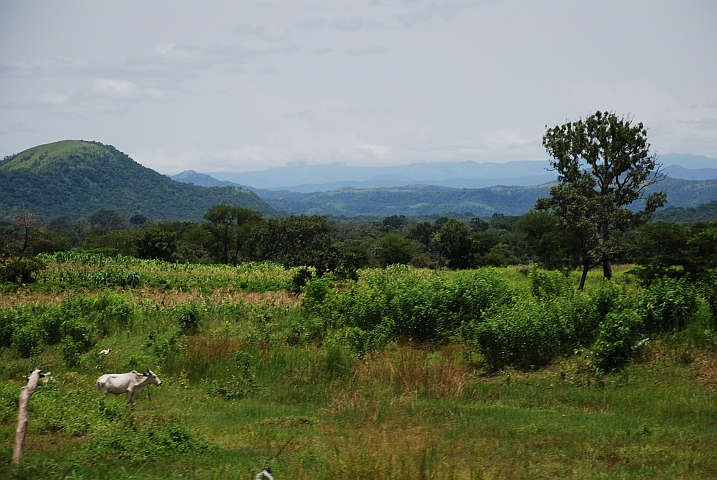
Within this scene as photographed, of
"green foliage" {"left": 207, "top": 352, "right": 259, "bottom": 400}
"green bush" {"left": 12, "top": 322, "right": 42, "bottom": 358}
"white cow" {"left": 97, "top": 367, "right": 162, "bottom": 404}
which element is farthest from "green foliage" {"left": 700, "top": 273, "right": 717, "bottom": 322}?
"green bush" {"left": 12, "top": 322, "right": 42, "bottom": 358}

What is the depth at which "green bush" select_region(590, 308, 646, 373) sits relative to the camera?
10875 millimetres

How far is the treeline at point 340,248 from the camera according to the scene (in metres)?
18.0

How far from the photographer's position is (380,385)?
34.8 feet

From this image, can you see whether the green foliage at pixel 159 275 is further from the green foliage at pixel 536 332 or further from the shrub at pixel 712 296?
the shrub at pixel 712 296

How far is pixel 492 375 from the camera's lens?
11.5m

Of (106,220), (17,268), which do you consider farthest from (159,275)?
(106,220)

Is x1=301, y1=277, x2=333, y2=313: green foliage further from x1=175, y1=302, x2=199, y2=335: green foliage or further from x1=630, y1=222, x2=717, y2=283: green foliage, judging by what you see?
x1=630, y1=222, x2=717, y2=283: green foliage

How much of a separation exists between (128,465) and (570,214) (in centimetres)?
2054

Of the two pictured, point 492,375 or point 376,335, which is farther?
point 376,335

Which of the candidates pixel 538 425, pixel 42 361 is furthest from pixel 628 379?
pixel 42 361

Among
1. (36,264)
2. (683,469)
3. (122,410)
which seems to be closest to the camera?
(683,469)

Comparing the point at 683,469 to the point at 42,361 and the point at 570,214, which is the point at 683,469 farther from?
the point at 570,214

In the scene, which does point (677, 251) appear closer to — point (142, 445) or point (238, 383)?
point (238, 383)

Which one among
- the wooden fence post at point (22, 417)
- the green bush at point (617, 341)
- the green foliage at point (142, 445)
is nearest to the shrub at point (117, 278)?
the green foliage at point (142, 445)
